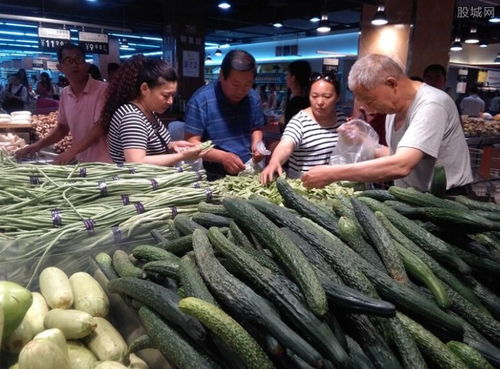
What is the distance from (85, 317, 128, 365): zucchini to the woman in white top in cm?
219

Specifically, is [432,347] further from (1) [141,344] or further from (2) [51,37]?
(2) [51,37]

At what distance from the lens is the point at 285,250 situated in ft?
3.74

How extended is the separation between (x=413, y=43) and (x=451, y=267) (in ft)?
25.9

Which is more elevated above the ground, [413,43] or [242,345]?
[413,43]

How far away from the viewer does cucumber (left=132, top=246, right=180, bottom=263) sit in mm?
1311

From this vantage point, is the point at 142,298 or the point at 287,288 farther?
the point at 142,298

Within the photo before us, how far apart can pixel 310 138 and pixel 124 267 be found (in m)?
2.33

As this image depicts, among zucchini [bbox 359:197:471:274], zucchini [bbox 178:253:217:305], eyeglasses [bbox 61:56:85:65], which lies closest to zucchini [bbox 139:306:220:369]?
zucchini [bbox 178:253:217:305]

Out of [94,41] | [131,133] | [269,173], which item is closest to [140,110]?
[131,133]

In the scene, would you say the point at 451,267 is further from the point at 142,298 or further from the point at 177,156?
the point at 177,156

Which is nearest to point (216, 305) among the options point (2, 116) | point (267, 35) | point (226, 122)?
point (226, 122)

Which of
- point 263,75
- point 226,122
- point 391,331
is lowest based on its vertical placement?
point 391,331

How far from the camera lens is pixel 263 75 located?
18.7 meters

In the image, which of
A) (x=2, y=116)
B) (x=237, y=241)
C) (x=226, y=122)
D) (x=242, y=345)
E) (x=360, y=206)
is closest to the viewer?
(x=242, y=345)
